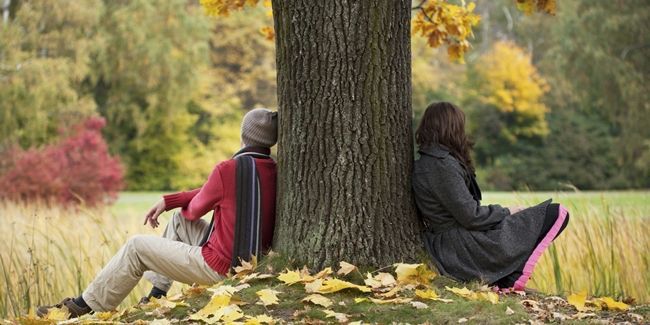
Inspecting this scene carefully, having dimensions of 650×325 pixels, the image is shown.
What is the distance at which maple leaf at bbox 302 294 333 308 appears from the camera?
3.99 meters

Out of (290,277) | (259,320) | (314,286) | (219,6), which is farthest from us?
(219,6)

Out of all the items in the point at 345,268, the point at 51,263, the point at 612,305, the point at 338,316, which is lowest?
the point at 51,263

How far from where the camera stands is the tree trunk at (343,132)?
445 centimetres

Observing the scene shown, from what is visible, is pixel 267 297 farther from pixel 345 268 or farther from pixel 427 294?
pixel 427 294

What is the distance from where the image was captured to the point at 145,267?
4.75 meters

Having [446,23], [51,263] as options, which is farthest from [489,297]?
[51,263]

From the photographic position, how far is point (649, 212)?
25.3 ft

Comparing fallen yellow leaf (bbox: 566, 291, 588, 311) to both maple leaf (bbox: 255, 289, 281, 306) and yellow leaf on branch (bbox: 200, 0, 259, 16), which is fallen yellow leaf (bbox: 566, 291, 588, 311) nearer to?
maple leaf (bbox: 255, 289, 281, 306)

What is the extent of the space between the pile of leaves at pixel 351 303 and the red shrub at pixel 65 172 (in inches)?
482

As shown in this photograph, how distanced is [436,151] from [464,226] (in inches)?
16.4

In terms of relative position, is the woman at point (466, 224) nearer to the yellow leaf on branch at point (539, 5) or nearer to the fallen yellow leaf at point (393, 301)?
the fallen yellow leaf at point (393, 301)

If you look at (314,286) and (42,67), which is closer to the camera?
(314,286)

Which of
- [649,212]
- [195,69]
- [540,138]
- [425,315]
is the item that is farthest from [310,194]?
[540,138]

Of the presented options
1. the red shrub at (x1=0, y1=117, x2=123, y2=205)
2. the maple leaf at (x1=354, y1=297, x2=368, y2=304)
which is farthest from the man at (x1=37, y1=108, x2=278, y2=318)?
the red shrub at (x1=0, y1=117, x2=123, y2=205)
